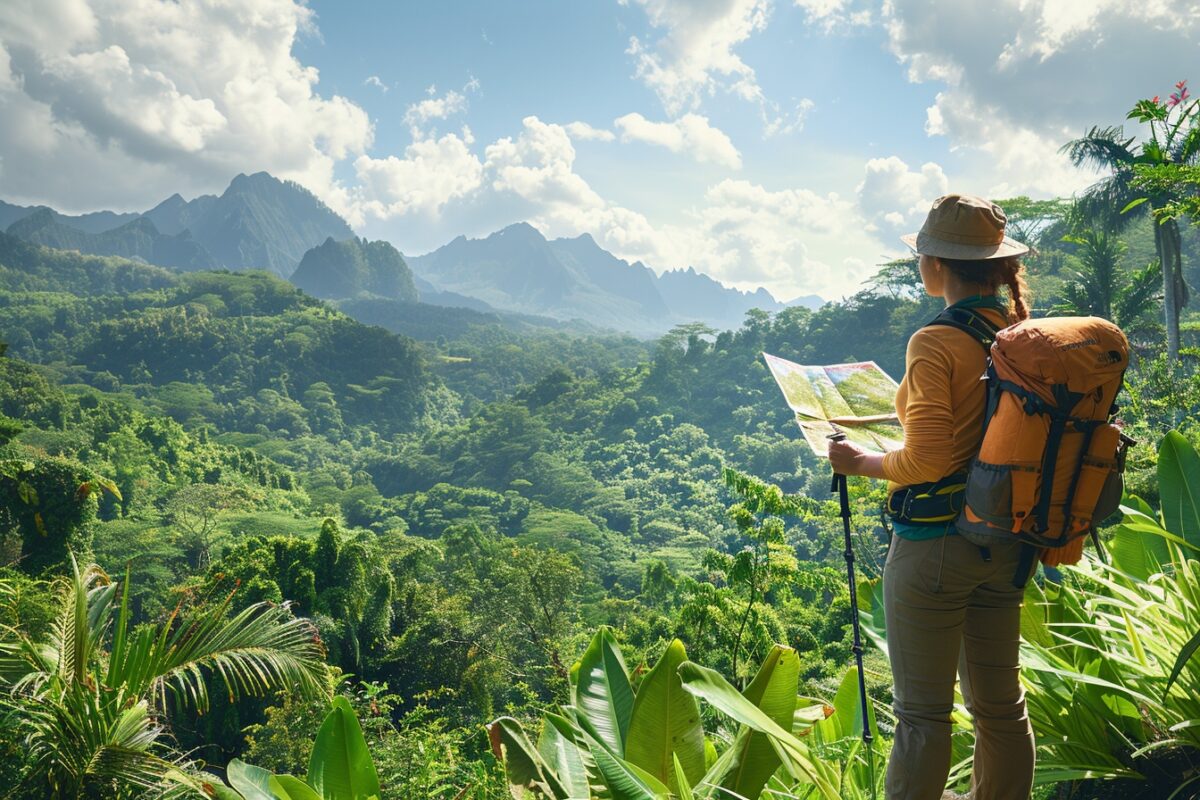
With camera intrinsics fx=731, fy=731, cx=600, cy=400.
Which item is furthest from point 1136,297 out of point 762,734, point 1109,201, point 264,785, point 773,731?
point 264,785

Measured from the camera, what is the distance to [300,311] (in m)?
71.3

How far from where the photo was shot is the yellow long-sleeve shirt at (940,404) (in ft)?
3.71

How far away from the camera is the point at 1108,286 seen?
13812mm

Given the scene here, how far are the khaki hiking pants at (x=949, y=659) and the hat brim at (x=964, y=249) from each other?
0.46 metres

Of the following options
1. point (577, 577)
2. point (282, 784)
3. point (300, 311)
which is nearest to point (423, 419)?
point (300, 311)

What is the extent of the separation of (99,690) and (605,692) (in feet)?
3.66

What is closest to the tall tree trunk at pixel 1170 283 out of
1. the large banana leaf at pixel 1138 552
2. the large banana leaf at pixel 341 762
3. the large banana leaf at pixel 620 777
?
the large banana leaf at pixel 1138 552

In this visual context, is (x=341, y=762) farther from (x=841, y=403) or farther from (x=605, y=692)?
(x=841, y=403)

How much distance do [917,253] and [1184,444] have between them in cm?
118

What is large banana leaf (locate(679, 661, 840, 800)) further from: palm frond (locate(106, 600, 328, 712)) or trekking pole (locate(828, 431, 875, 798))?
palm frond (locate(106, 600, 328, 712))

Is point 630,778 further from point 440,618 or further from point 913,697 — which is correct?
point 440,618

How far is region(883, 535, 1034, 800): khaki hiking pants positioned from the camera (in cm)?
114

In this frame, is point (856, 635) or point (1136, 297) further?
point (1136, 297)

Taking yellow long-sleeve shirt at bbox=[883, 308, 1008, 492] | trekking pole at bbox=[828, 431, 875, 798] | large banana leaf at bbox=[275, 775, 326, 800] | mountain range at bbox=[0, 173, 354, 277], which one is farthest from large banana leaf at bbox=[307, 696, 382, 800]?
mountain range at bbox=[0, 173, 354, 277]
